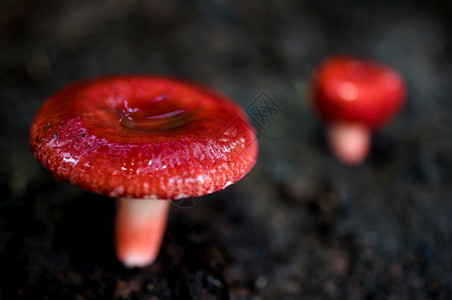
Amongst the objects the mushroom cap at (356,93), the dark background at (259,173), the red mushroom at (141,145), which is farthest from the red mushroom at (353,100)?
the red mushroom at (141,145)

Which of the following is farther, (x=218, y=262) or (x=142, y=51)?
(x=142, y=51)

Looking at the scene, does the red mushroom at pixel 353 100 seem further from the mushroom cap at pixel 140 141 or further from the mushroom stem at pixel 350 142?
the mushroom cap at pixel 140 141

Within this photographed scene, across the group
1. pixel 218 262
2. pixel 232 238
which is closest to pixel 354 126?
pixel 232 238

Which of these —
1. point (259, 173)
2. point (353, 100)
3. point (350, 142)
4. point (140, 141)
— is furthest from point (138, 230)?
point (350, 142)

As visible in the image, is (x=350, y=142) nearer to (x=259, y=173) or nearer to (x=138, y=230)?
(x=259, y=173)

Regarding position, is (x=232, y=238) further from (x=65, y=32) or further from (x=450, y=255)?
(x=65, y=32)
